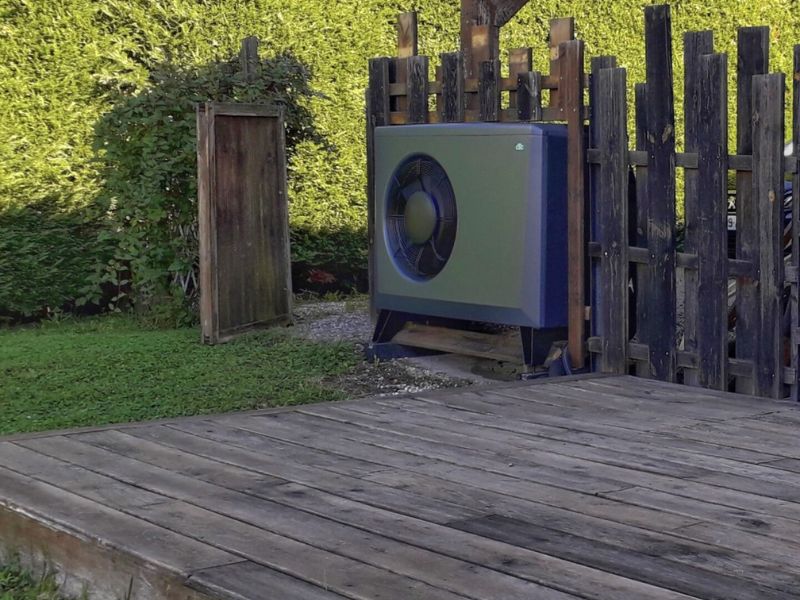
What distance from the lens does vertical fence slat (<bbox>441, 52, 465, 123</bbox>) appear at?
627 cm

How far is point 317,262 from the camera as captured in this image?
9.75 m

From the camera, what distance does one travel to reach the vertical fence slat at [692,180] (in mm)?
4898

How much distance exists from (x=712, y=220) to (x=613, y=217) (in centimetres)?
57

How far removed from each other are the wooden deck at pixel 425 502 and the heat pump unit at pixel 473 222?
126 cm

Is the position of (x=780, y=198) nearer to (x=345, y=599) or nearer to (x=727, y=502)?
(x=727, y=502)

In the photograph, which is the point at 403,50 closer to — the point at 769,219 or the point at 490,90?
the point at 490,90

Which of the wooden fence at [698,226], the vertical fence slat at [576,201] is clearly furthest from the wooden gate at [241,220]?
the wooden fence at [698,226]

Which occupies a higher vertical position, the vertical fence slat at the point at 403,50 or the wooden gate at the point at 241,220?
the vertical fence slat at the point at 403,50

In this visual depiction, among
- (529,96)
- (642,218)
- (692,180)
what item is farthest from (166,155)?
(692,180)

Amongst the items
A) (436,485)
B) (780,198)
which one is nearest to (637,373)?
(780,198)

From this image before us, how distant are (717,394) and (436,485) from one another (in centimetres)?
178

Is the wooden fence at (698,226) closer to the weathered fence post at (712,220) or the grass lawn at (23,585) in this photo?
the weathered fence post at (712,220)

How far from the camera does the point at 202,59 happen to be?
9.22 metres

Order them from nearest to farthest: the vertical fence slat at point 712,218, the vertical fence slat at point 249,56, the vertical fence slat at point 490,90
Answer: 1. the vertical fence slat at point 712,218
2. the vertical fence slat at point 490,90
3. the vertical fence slat at point 249,56
